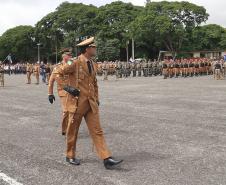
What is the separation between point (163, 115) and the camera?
12719 millimetres

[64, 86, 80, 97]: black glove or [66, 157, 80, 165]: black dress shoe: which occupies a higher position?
[64, 86, 80, 97]: black glove

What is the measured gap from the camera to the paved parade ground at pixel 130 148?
6395 mm

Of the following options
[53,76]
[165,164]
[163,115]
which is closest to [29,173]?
[165,164]

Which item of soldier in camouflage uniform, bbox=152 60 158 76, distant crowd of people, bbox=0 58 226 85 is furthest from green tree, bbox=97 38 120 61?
A: soldier in camouflage uniform, bbox=152 60 158 76

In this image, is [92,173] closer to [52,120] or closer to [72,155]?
[72,155]

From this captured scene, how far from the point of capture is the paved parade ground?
6395 millimetres

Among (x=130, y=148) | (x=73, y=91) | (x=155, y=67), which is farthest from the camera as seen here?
(x=155, y=67)

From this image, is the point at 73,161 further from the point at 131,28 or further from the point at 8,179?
the point at 131,28

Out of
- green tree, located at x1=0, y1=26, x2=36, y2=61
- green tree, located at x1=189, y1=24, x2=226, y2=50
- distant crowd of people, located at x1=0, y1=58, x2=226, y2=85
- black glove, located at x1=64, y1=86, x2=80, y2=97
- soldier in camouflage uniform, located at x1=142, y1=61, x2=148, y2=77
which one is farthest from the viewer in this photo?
green tree, located at x1=0, y1=26, x2=36, y2=61

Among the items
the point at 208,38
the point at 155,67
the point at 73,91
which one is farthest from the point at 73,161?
the point at 208,38

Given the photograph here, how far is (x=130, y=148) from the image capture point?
8.31 meters

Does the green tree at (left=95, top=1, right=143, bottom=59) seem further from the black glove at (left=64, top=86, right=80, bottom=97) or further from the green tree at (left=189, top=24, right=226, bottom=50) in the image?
the black glove at (left=64, top=86, right=80, bottom=97)

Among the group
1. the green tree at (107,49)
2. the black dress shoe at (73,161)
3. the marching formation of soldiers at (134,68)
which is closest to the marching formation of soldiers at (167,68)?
the marching formation of soldiers at (134,68)

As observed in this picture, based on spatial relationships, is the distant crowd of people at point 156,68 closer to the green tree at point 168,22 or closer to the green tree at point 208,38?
the green tree at point 168,22
